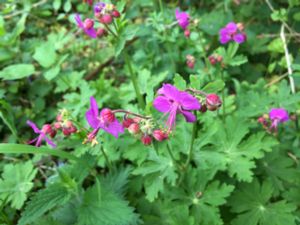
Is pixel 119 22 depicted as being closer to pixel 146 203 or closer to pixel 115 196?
pixel 115 196

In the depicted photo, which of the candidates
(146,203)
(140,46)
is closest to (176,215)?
(146,203)

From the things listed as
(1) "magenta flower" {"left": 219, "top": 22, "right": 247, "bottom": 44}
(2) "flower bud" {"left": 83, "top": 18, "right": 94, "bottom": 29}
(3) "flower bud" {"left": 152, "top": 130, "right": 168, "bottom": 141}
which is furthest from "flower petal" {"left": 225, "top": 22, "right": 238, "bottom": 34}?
(3) "flower bud" {"left": 152, "top": 130, "right": 168, "bottom": 141}

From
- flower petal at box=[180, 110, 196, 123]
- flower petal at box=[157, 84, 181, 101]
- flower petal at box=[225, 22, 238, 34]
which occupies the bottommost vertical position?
flower petal at box=[225, 22, 238, 34]

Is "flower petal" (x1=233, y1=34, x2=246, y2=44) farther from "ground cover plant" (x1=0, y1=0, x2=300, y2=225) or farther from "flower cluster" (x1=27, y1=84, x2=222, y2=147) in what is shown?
"flower cluster" (x1=27, y1=84, x2=222, y2=147)

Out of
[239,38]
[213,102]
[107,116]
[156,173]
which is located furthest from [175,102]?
[239,38]

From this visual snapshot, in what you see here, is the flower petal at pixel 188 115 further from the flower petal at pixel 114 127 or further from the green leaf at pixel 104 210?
the green leaf at pixel 104 210
